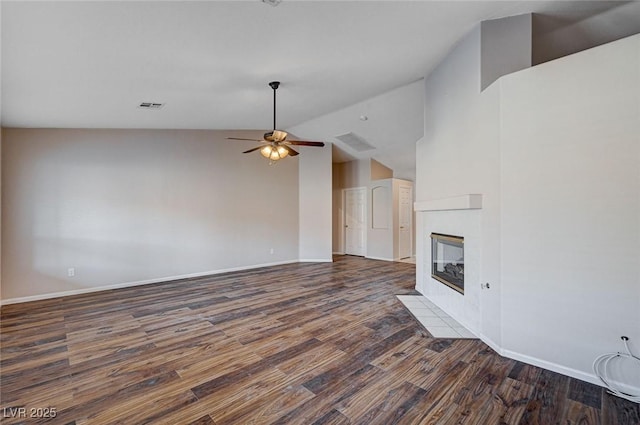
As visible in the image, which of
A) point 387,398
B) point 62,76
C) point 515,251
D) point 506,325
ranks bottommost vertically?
point 387,398

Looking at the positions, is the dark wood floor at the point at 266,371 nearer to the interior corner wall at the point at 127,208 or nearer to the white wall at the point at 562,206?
the white wall at the point at 562,206

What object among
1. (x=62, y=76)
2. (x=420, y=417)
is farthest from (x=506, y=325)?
(x=62, y=76)

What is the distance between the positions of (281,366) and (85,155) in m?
4.95

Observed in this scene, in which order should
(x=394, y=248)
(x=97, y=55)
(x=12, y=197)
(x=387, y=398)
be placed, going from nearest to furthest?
1. (x=387, y=398)
2. (x=97, y=55)
3. (x=12, y=197)
4. (x=394, y=248)

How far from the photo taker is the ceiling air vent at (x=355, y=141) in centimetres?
700

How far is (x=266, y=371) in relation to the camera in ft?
8.10

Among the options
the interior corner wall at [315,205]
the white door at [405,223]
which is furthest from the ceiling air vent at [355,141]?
the white door at [405,223]

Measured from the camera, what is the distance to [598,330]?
2.22 m

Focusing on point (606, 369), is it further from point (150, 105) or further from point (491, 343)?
point (150, 105)

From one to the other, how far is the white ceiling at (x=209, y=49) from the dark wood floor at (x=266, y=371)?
2817mm

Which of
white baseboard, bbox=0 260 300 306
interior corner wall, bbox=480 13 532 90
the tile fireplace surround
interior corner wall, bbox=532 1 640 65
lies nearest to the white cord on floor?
the tile fireplace surround

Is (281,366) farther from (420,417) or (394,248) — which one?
(394,248)

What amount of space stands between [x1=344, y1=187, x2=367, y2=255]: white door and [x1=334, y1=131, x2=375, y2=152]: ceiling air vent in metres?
1.45

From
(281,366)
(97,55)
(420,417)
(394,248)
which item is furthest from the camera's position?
(394,248)
